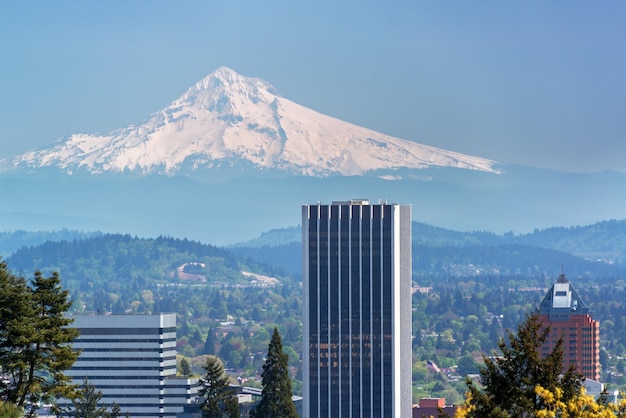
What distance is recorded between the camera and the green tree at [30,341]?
6144 cm

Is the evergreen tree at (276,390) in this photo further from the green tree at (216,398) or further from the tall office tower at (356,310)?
the tall office tower at (356,310)

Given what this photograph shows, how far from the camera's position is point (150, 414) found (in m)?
199

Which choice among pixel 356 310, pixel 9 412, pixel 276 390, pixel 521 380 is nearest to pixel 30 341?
pixel 9 412

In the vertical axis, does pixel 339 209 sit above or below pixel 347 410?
above

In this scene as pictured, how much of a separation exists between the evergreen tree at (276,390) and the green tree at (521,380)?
63279 millimetres

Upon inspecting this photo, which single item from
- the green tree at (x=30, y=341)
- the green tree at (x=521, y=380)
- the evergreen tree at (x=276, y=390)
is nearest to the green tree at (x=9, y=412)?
the green tree at (x=521, y=380)

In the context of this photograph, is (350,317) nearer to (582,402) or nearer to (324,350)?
(324,350)

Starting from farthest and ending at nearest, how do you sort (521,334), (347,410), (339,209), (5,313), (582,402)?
(339,209) < (347,410) < (5,313) < (521,334) < (582,402)

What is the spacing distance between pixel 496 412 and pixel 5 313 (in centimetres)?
2335

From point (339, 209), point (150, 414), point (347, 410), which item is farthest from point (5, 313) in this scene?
point (150, 414)

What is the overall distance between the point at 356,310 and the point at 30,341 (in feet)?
388

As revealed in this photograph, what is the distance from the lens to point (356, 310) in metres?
178

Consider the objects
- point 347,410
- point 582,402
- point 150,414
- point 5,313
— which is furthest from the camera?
point 150,414

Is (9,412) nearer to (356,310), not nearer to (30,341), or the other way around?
(30,341)
